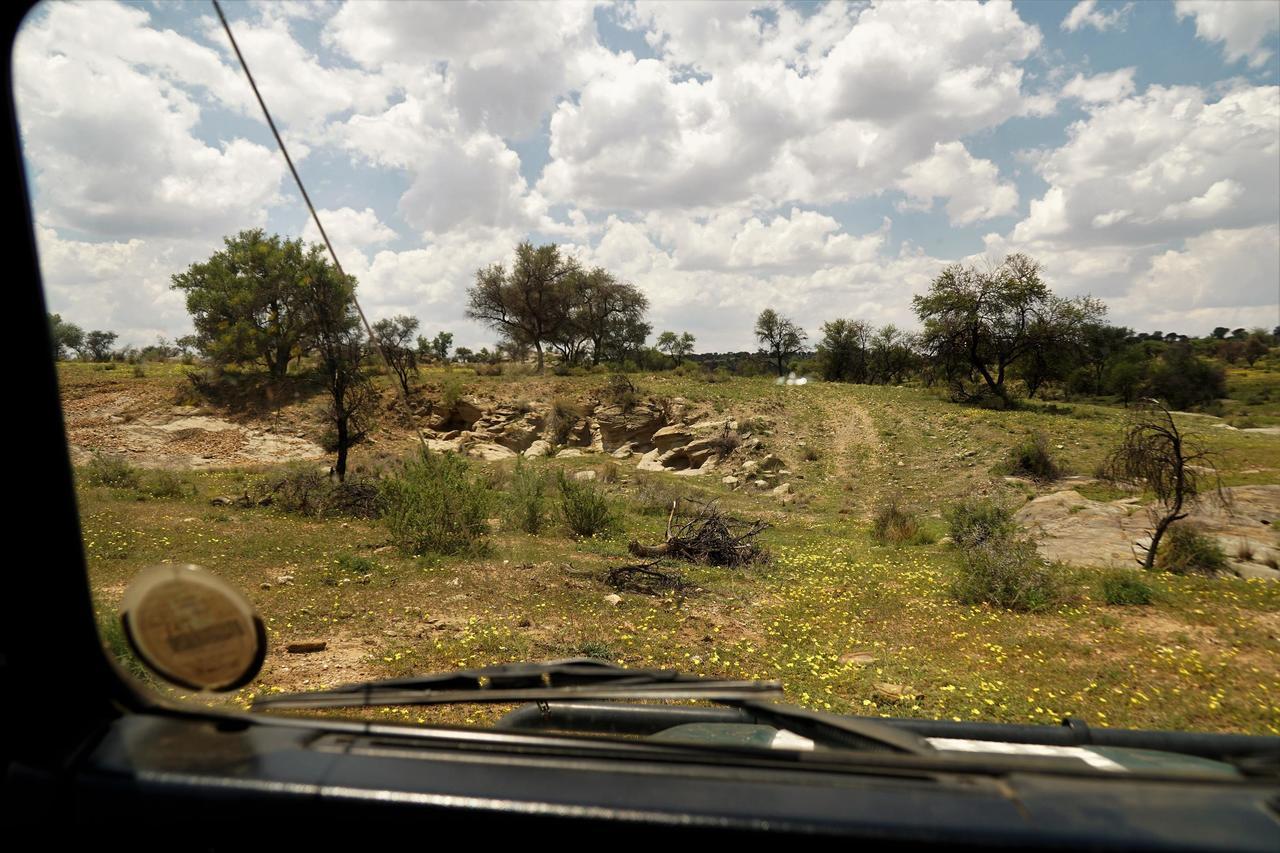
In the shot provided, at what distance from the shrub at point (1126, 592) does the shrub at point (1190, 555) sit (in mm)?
2193

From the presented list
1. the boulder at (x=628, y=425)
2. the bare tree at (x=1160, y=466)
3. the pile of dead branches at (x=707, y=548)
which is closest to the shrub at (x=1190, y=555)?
the bare tree at (x=1160, y=466)

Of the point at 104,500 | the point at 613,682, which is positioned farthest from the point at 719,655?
the point at 104,500

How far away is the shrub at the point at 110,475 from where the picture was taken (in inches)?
650

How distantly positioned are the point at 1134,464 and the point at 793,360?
5843cm

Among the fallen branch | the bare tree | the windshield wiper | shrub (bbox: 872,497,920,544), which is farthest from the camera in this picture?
shrub (bbox: 872,497,920,544)

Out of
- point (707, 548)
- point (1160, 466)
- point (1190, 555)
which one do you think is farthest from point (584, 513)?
point (1190, 555)

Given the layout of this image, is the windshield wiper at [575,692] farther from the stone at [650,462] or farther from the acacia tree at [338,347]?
the stone at [650,462]

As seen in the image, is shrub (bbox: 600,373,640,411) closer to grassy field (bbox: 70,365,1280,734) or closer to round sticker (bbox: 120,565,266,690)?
grassy field (bbox: 70,365,1280,734)

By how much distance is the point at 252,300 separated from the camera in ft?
59.1

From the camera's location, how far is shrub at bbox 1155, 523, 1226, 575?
10.9 meters

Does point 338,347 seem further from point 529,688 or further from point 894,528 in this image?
point 529,688

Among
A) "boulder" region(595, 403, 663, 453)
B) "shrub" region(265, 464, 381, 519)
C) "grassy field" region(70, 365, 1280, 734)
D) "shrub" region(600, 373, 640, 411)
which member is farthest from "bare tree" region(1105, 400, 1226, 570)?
"shrub" region(600, 373, 640, 411)

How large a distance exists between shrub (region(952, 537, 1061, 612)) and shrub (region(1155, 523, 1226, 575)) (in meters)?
2.73

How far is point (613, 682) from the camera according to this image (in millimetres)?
1766
